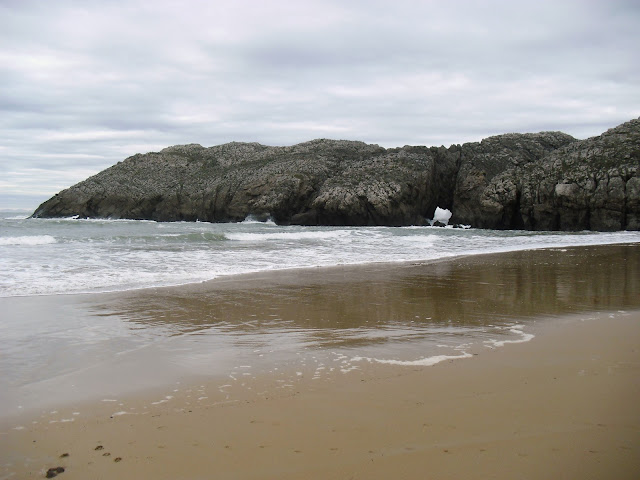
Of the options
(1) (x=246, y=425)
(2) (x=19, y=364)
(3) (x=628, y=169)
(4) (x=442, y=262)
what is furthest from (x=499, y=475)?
(3) (x=628, y=169)

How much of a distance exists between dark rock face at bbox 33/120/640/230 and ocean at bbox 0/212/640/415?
20.9 metres

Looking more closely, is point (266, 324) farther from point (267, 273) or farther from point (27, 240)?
point (27, 240)

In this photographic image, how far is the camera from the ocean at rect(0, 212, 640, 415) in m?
4.21

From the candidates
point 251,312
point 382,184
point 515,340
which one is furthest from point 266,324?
point 382,184

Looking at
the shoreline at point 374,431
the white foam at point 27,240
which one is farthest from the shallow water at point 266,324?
the white foam at point 27,240

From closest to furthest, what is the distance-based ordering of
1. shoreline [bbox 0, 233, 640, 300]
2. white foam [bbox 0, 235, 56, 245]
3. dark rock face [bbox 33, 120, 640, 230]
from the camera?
shoreline [bbox 0, 233, 640, 300]
white foam [bbox 0, 235, 56, 245]
dark rock face [bbox 33, 120, 640, 230]

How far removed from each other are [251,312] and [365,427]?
3.99 m

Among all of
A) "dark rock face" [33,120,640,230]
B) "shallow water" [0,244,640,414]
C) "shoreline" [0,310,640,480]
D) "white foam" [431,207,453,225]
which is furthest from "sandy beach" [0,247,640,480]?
"white foam" [431,207,453,225]

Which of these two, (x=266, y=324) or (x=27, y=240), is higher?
(x=27, y=240)

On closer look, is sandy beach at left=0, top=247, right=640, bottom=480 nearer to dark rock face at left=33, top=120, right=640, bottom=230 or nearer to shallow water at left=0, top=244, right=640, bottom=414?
shallow water at left=0, top=244, right=640, bottom=414

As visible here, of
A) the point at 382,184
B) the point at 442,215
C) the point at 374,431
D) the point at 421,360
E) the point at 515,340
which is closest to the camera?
the point at 374,431

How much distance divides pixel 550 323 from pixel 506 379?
2.49m

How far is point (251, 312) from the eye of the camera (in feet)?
22.1

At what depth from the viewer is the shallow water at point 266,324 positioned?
4168 millimetres
